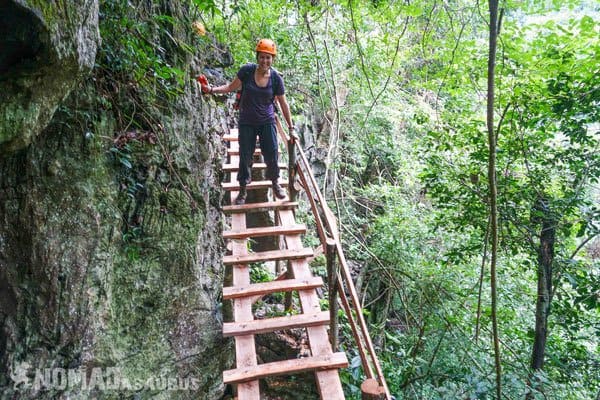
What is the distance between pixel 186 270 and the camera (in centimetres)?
303

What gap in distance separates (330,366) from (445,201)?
2563 mm

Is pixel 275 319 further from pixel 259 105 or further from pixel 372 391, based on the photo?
pixel 259 105

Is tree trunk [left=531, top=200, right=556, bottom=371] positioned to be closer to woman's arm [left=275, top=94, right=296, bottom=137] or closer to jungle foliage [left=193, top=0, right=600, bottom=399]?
jungle foliage [left=193, top=0, right=600, bottom=399]

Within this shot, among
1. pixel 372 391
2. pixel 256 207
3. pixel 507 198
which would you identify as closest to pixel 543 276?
pixel 507 198

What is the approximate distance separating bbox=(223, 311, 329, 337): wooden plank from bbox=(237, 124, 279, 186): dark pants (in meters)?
1.74

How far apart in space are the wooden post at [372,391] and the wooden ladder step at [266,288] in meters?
1.13

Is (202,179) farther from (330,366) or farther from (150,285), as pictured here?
(330,366)

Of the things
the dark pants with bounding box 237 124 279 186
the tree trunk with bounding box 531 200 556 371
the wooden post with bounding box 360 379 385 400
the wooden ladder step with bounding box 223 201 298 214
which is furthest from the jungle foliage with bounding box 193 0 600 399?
the wooden ladder step with bounding box 223 201 298 214

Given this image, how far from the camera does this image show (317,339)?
2912mm

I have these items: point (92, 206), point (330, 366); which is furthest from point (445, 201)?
point (92, 206)

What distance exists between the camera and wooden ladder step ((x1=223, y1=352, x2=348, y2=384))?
100.0 inches

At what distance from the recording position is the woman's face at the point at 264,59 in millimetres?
3445

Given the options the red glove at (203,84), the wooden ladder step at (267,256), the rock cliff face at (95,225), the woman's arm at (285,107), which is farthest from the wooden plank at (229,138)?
the wooden ladder step at (267,256)

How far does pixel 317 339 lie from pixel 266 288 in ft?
1.98
